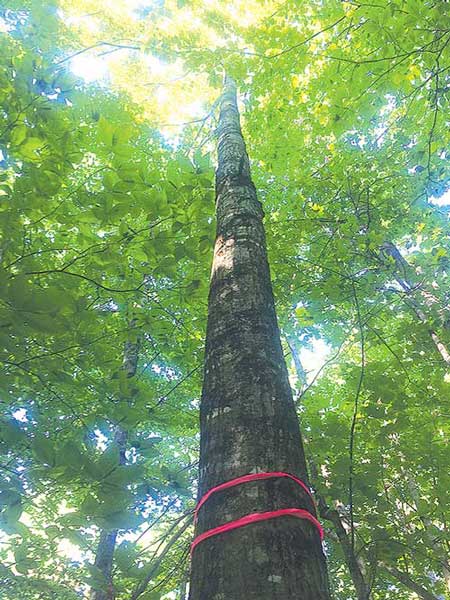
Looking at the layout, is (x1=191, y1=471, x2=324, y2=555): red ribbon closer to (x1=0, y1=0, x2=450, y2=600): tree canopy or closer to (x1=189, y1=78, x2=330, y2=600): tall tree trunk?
(x1=189, y1=78, x2=330, y2=600): tall tree trunk

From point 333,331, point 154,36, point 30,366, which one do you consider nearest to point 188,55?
point 154,36

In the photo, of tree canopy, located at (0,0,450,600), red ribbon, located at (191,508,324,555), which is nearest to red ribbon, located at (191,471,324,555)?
red ribbon, located at (191,508,324,555)

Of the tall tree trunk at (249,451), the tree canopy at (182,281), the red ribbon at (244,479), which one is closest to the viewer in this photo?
the tall tree trunk at (249,451)

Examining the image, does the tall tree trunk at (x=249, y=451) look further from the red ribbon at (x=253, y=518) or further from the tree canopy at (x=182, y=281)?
the tree canopy at (x=182, y=281)

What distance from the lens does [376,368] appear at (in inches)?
150

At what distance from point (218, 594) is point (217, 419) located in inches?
18.0

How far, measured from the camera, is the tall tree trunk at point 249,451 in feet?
2.71

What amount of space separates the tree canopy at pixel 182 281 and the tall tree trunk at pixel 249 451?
644 millimetres

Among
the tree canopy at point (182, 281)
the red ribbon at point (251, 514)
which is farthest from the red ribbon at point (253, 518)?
the tree canopy at point (182, 281)

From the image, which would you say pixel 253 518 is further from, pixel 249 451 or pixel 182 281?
pixel 182 281

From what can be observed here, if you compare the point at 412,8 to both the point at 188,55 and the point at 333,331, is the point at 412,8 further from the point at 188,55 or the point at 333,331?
the point at 188,55

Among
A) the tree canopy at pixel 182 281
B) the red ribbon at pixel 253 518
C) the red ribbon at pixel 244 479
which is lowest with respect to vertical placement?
the red ribbon at pixel 253 518

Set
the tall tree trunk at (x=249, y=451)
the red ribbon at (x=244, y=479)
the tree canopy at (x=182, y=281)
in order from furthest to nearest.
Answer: the tree canopy at (x=182, y=281) < the red ribbon at (x=244, y=479) < the tall tree trunk at (x=249, y=451)

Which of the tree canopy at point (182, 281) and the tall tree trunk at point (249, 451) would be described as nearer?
the tall tree trunk at point (249, 451)
